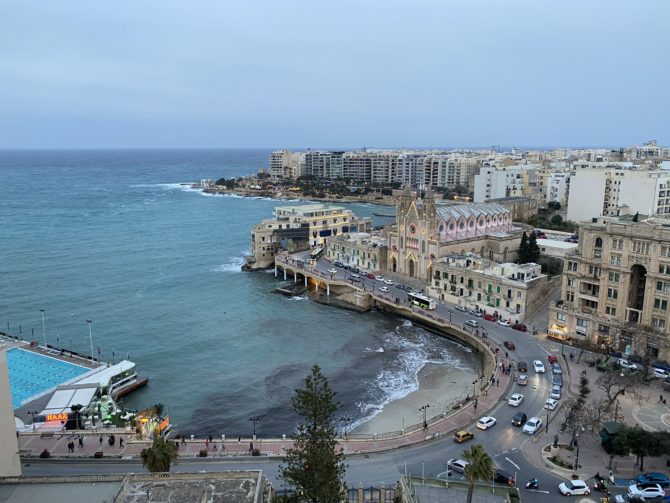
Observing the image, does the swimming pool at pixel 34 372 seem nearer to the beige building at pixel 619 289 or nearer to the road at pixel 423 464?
the road at pixel 423 464

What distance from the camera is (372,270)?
80.3m

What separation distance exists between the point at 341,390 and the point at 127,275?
4976 centimetres

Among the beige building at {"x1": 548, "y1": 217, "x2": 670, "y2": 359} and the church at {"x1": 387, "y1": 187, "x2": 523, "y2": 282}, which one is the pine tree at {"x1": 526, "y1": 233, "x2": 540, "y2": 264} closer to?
the church at {"x1": 387, "y1": 187, "x2": 523, "y2": 282}

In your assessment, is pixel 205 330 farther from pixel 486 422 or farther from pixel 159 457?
pixel 159 457

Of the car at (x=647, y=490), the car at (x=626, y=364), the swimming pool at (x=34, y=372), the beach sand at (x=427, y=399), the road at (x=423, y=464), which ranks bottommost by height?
the beach sand at (x=427, y=399)

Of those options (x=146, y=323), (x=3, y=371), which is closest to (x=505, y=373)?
(x=3, y=371)

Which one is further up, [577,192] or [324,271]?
[577,192]

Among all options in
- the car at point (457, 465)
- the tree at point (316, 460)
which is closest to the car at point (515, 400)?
the car at point (457, 465)

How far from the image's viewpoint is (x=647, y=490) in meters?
28.2

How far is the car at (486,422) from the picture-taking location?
1449 inches

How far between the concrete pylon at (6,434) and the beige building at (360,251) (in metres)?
57.3

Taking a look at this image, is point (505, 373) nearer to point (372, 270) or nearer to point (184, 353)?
point (184, 353)

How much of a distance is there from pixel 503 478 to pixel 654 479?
26.1ft

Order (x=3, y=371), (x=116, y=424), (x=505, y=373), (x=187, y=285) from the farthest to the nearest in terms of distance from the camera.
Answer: (x=187, y=285), (x=505, y=373), (x=116, y=424), (x=3, y=371)
